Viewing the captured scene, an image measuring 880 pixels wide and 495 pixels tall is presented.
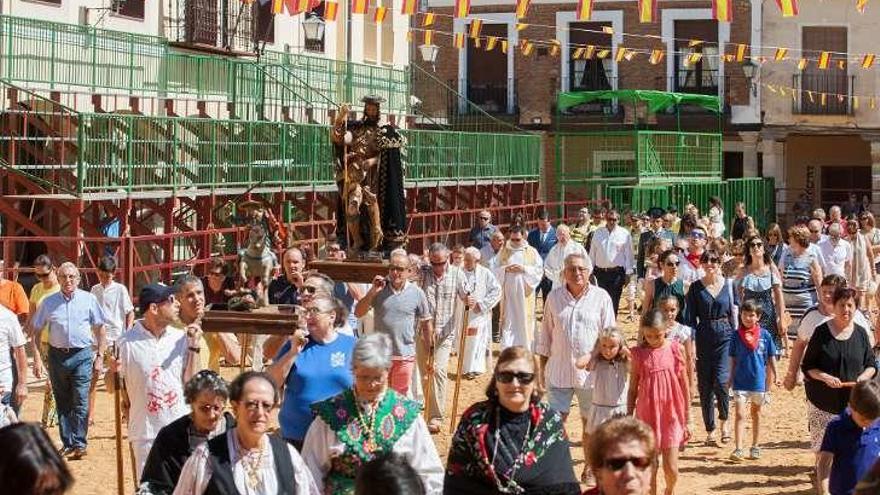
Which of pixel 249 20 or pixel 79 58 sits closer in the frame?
pixel 79 58

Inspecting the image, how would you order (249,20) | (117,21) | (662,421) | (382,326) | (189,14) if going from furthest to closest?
(249,20)
(189,14)
(117,21)
(382,326)
(662,421)

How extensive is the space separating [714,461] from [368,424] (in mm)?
6768

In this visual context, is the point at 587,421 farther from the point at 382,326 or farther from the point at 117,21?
the point at 117,21

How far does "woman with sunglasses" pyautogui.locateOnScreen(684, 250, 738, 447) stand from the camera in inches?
554

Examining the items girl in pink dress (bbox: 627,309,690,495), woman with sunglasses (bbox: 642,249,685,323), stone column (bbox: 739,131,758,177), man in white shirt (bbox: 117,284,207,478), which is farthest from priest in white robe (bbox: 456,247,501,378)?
stone column (bbox: 739,131,758,177)

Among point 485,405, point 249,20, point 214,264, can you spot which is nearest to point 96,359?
point 214,264

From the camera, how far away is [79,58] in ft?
77.1

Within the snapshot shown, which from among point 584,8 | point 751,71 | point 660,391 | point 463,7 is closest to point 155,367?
point 660,391

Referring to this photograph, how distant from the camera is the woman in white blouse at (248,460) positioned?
672 centimetres

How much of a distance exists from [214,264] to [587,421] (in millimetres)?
4800

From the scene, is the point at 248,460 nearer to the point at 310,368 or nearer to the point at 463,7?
the point at 310,368

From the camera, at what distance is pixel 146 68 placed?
25672 millimetres

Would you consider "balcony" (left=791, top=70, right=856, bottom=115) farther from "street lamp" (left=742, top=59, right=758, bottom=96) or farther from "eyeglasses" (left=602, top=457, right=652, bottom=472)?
"eyeglasses" (left=602, top=457, right=652, bottom=472)

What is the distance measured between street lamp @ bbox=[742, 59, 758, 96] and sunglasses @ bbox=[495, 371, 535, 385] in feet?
114
